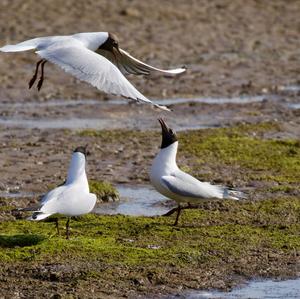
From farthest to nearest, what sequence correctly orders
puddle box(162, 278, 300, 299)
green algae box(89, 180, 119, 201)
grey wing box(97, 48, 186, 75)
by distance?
green algae box(89, 180, 119, 201)
grey wing box(97, 48, 186, 75)
puddle box(162, 278, 300, 299)

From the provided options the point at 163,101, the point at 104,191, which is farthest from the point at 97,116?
the point at 104,191

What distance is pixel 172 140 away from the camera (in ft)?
35.9

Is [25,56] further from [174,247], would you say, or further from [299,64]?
[174,247]

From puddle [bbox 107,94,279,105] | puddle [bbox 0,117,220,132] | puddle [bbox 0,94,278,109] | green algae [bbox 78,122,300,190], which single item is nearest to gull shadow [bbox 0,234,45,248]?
green algae [bbox 78,122,300,190]

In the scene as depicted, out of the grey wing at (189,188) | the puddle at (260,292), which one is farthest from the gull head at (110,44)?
the puddle at (260,292)

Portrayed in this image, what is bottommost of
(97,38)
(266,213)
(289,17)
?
(289,17)

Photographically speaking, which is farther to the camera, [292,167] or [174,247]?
[292,167]

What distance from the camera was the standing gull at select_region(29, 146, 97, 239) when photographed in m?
9.40

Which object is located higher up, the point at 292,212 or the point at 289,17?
the point at 292,212

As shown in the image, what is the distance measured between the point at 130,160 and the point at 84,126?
2093 mm

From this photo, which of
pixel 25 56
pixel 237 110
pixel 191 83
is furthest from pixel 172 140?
pixel 25 56

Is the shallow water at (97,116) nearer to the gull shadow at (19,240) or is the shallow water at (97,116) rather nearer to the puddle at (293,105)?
the puddle at (293,105)

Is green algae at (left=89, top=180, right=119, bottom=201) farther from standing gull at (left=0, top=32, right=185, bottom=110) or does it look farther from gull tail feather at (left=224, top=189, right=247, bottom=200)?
gull tail feather at (left=224, top=189, right=247, bottom=200)

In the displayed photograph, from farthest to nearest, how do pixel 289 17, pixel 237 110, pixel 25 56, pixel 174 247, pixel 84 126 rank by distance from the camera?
pixel 289 17 < pixel 25 56 < pixel 237 110 < pixel 84 126 < pixel 174 247
